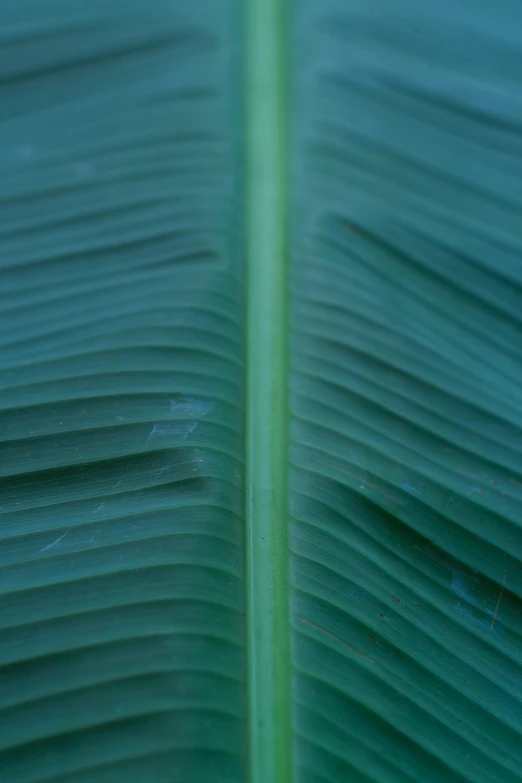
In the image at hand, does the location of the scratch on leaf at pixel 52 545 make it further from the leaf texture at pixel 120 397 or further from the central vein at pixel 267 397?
the central vein at pixel 267 397

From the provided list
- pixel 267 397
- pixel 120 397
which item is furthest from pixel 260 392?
pixel 120 397

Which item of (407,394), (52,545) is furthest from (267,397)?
(52,545)

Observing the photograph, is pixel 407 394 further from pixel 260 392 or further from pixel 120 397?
pixel 120 397

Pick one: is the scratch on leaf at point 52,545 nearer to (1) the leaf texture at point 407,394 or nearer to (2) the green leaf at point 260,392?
(2) the green leaf at point 260,392

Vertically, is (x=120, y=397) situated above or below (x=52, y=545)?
above

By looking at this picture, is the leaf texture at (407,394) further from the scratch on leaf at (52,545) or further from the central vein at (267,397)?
the scratch on leaf at (52,545)

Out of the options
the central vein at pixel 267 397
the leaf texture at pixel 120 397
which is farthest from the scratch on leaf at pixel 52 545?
the central vein at pixel 267 397

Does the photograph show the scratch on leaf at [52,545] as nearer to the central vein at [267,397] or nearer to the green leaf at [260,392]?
the green leaf at [260,392]

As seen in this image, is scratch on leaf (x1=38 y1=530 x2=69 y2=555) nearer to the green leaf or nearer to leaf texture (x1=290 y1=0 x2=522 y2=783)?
the green leaf
